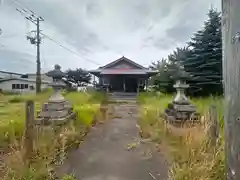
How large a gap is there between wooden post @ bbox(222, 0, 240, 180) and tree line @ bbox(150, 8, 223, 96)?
1145 centimetres

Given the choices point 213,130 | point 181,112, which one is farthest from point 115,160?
point 181,112

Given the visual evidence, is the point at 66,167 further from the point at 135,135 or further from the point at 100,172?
the point at 135,135

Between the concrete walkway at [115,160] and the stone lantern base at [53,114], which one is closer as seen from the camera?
the concrete walkway at [115,160]

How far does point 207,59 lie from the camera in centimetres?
1280

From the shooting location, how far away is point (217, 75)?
12.4m

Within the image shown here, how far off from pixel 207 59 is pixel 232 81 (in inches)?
508

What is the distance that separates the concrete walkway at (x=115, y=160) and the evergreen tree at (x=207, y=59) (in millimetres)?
8447

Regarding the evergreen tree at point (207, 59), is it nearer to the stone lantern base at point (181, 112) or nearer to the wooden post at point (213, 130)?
the stone lantern base at point (181, 112)

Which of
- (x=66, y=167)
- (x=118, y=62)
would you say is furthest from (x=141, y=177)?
(x=118, y=62)


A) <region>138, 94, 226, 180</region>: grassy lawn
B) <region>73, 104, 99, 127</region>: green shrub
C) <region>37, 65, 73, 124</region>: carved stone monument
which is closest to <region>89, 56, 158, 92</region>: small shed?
<region>73, 104, 99, 127</region>: green shrub

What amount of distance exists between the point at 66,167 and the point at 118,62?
20172 millimetres

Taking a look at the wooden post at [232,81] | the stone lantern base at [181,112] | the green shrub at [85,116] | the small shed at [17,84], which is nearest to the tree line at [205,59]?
the green shrub at [85,116]

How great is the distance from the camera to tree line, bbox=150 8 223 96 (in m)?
12.5

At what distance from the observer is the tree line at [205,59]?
492 inches
